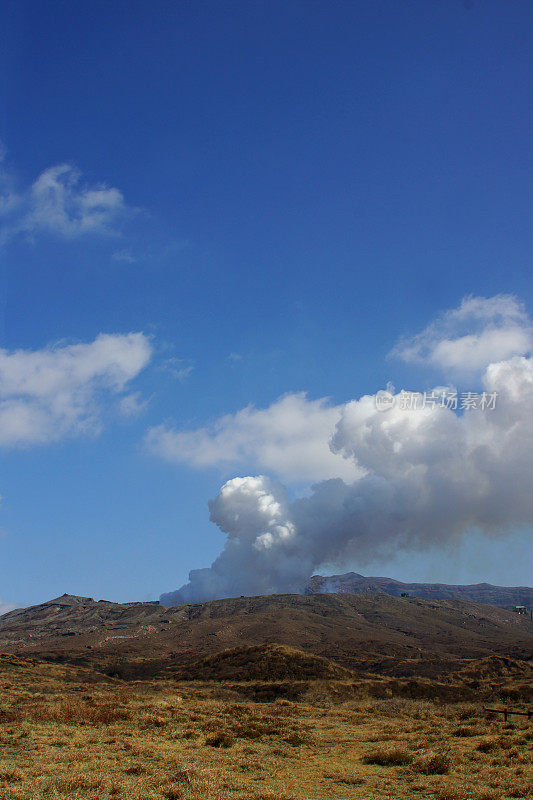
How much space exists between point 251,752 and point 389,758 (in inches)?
294

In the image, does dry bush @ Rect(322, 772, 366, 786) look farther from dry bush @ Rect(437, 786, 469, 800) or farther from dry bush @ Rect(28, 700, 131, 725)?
dry bush @ Rect(28, 700, 131, 725)

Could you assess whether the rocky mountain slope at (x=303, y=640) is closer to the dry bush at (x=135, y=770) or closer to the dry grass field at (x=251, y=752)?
the dry grass field at (x=251, y=752)

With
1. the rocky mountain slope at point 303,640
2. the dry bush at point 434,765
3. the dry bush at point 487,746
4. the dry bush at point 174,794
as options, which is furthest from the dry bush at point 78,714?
the rocky mountain slope at point 303,640

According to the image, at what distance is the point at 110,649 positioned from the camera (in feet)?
463

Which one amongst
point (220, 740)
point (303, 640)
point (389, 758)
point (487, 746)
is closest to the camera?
point (389, 758)

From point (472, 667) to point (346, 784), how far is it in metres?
87.1

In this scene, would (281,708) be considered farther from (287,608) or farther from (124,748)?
(287,608)

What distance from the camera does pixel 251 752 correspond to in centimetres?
3092

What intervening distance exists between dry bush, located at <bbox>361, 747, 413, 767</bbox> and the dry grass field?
0.06 meters

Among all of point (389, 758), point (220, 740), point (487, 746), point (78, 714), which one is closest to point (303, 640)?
point (78, 714)

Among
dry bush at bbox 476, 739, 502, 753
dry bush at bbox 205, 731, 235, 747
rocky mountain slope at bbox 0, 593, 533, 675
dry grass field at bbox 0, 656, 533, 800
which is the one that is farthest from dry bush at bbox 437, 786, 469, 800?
rocky mountain slope at bbox 0, 593, 533, 675

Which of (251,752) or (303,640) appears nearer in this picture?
(251,752)

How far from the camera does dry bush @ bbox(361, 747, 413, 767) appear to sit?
28344mm

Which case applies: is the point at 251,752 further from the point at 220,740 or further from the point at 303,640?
the point at 303,640
